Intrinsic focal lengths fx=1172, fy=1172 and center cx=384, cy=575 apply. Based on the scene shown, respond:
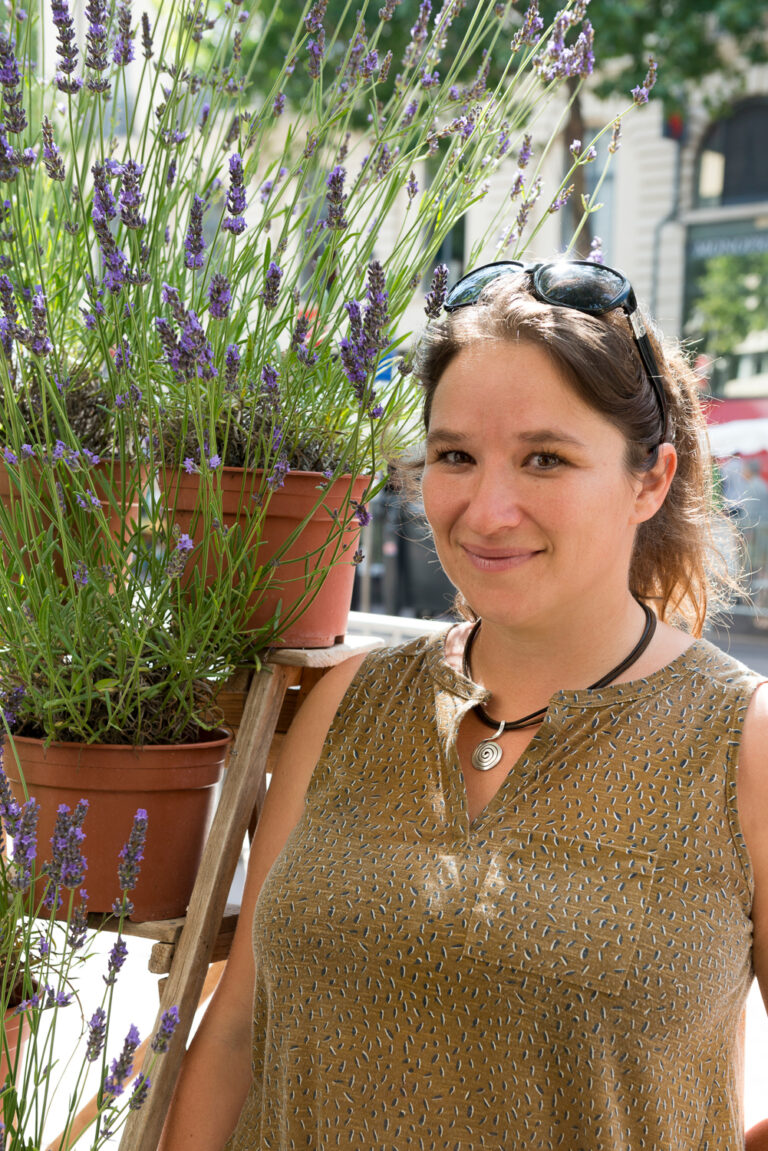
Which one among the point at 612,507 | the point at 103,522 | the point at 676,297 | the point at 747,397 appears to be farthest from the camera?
the point at 676,297

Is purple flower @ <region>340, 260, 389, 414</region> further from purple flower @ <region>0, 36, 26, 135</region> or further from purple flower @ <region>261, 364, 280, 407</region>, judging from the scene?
purple flower @ <region>0, 36, 26, 135</region>

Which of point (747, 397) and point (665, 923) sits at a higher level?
point (747, 397)

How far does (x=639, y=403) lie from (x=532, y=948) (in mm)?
603

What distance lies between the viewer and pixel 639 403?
132 cm

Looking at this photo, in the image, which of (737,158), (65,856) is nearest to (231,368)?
(65,856)

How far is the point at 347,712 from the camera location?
4.85 ft

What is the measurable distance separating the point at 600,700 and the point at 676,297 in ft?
39.7

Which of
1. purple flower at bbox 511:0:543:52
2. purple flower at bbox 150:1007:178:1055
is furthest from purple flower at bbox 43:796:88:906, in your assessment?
purple flower at bbox 511:0:543:52

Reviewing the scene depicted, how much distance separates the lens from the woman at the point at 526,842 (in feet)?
3.84

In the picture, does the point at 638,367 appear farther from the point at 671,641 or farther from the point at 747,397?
the point at 747,397

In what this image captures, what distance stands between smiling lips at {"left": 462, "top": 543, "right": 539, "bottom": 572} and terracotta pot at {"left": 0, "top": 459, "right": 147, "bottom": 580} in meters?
0.37

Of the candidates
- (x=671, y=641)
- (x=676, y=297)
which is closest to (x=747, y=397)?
(x=676, y=297)

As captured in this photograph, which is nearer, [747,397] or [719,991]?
[719,991]

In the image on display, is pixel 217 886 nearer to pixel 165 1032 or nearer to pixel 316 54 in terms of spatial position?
pixel 165 1032
